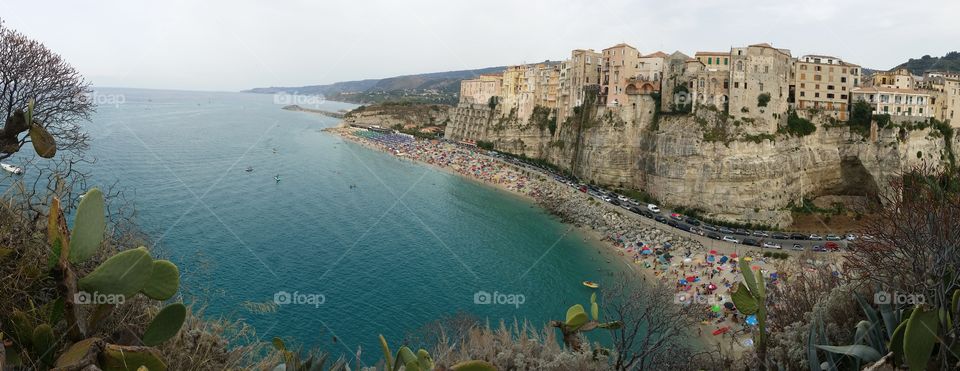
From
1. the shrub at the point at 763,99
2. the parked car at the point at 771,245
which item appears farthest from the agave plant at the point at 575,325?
the shrub at the point at 763,99

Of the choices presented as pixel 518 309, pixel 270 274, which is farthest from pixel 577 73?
pixel 270 274

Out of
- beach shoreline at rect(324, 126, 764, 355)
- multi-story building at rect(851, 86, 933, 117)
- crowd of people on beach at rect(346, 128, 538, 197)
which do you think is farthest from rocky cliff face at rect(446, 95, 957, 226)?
crowd of people on beach at rect(346, 128, 538, 197)

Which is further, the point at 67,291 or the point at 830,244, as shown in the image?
the point at 830,244

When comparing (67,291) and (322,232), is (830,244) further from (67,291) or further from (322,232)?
(67,291)

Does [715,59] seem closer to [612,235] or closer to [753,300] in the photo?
[612,235]

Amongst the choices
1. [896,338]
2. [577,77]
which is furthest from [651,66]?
[896,338]

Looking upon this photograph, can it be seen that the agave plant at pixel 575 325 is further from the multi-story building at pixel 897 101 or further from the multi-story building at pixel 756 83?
the multi-story building at pixel 897 101

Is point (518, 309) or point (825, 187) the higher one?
point (825, 187)
